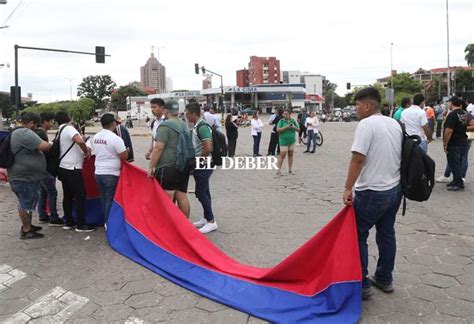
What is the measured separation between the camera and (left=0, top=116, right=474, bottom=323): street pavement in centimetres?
383

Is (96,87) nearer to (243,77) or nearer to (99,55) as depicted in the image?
(243,77)

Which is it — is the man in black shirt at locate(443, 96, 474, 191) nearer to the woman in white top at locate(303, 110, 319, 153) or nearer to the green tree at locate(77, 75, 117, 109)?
the woman in white top at locate(303, 110, 319, 153)

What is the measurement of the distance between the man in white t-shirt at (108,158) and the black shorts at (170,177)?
1.95 ft

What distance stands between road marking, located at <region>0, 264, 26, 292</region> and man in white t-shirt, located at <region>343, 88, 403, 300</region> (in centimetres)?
371

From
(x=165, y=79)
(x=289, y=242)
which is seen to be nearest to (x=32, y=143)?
(x=289, y=242)

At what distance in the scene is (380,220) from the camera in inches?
157

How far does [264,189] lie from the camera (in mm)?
9578

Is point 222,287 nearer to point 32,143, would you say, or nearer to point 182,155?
point 182,155

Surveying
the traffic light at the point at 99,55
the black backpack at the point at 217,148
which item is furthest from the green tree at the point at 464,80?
the black backpack at the point at 217,148

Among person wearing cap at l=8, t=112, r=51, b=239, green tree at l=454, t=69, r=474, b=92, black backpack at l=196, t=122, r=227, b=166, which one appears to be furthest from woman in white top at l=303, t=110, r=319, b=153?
green tree at l=454, t=69, r=474, b=92

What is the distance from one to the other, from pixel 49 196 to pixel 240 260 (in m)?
3.60

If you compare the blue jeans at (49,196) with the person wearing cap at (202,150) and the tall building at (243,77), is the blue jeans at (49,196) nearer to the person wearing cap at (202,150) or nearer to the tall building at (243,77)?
the person wearing cap at (202,150)

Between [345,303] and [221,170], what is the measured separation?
9.50 metres

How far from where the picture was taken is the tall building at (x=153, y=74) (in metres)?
157
